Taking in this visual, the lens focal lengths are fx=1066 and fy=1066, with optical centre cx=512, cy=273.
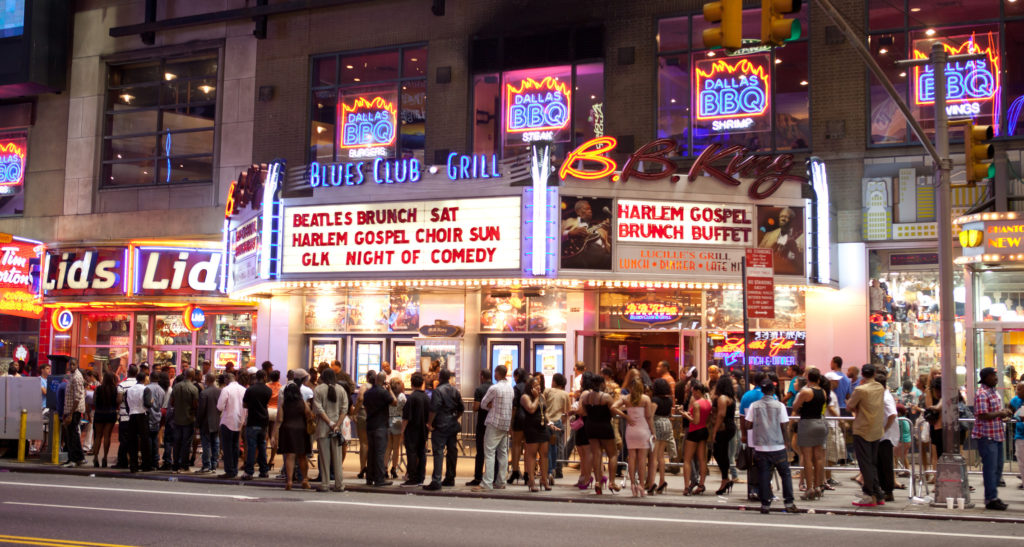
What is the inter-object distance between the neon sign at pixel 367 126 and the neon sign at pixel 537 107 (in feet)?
10.7

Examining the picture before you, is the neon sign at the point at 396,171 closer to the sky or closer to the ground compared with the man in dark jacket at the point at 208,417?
closer to the sky

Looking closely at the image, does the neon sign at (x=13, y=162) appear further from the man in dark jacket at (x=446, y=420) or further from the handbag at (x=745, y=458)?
the handbag at (x=745, y=458)

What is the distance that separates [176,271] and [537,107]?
10.6m

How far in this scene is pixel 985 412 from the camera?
49.3ft

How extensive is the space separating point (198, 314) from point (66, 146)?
738 centimetres

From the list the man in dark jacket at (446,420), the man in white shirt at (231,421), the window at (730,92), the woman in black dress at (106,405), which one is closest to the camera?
the man in dark jacket at (446,420)

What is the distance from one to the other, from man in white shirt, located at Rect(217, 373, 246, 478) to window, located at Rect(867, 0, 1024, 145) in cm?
1428

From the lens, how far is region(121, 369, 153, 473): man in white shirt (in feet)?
65.2

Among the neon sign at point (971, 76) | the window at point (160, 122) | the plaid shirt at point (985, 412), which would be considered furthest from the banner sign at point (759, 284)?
the window at point (160, 122)

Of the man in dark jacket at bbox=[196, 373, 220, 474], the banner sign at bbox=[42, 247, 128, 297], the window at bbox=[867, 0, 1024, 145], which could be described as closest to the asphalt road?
the man in dark jacket at bbox=[196, 373, 220, 474]

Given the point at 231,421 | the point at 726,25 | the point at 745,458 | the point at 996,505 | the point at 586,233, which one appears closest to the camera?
the point at 726,25

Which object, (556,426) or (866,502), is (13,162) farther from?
(866,502)

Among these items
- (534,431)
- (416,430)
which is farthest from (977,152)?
(416,430)

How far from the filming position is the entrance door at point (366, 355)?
27.5 meters
